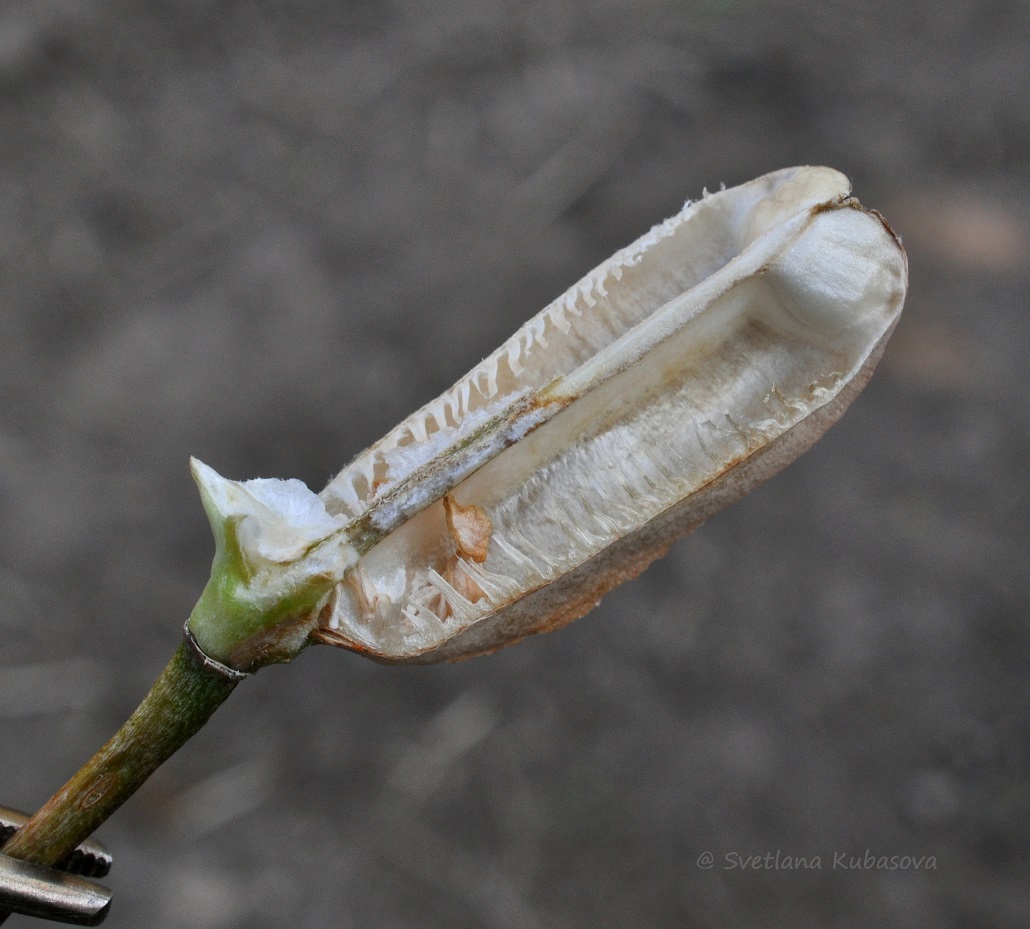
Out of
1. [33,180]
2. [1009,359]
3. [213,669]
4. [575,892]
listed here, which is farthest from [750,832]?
[33,180]

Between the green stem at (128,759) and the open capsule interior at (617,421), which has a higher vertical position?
the green stem at (128,759)

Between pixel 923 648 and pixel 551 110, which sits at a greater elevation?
pixel 551 110

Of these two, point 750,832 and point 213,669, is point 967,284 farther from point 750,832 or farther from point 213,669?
point 213,669

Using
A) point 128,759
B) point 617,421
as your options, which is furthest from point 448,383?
point 128,759

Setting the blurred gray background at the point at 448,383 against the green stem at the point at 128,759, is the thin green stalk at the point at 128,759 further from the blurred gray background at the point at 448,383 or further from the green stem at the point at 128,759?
the blurred gray background at the point at 448,383

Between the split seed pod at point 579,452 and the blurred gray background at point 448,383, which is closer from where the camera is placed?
the split seed pod at point 579,452

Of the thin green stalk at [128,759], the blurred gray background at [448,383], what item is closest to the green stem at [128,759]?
the thin green stalk at [128,759]

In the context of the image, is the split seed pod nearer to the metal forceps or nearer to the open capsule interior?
the open capsule interior
